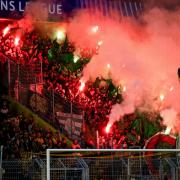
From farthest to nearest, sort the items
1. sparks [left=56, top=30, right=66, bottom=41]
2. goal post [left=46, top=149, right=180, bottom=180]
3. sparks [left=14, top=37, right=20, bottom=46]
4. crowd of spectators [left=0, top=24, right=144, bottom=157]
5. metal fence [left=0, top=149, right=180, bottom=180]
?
1. sparks [left=56, top=30, right=66, bottom=41]
2. sparks [left=14, top=37, right=20, bottom=46]
3. crowd of spectators [left=0, top=24, right=144, bottom=157]
4. goal post [left=46, top=149, right=180, bottom=180]
5. metal fence [left=0, top=149, right=180, bottom=180]

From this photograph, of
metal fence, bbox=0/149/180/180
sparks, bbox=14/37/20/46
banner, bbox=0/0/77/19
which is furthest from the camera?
sparks, bbox=14/37/20/46

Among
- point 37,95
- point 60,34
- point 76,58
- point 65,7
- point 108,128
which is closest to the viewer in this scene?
point 37,95

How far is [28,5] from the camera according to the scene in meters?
15.0

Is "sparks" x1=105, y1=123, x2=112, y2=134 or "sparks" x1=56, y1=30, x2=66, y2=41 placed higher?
"sparks" x1=56, y1=30, x2=66, y2=41

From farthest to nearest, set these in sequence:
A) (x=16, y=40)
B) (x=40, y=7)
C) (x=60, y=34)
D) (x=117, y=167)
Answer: (x=60, y=34) → (x=16, y=40) → (x=40, y=7) → (x=117, y=167)

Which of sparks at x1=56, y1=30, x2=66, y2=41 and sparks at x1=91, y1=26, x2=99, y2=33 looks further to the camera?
sparks at x1=91, y1=26, x2=99, y2=33

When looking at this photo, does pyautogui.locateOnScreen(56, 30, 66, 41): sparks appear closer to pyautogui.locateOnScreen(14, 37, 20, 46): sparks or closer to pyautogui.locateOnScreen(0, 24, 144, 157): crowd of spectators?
pyautogui.locateOnScreen(0, 24, 144, 157): crowd of spectators

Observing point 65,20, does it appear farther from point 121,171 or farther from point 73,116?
point 121,171

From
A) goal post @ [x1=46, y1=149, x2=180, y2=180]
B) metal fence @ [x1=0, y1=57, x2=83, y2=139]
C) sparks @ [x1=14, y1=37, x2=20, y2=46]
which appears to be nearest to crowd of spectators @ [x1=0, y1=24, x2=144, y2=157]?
sparks @ [x1=14, y1=37, x2=20, y2=46]

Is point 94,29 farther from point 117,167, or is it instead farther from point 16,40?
point 117,167

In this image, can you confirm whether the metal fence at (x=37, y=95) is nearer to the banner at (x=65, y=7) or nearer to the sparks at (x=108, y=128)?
the sparks at (x=108, y=128)

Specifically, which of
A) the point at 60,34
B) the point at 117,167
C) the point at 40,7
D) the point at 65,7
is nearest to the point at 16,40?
the point at 40,7

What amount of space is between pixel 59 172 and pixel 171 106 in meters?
6.73

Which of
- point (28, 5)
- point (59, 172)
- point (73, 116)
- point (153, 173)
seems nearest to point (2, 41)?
point (28, 5)
